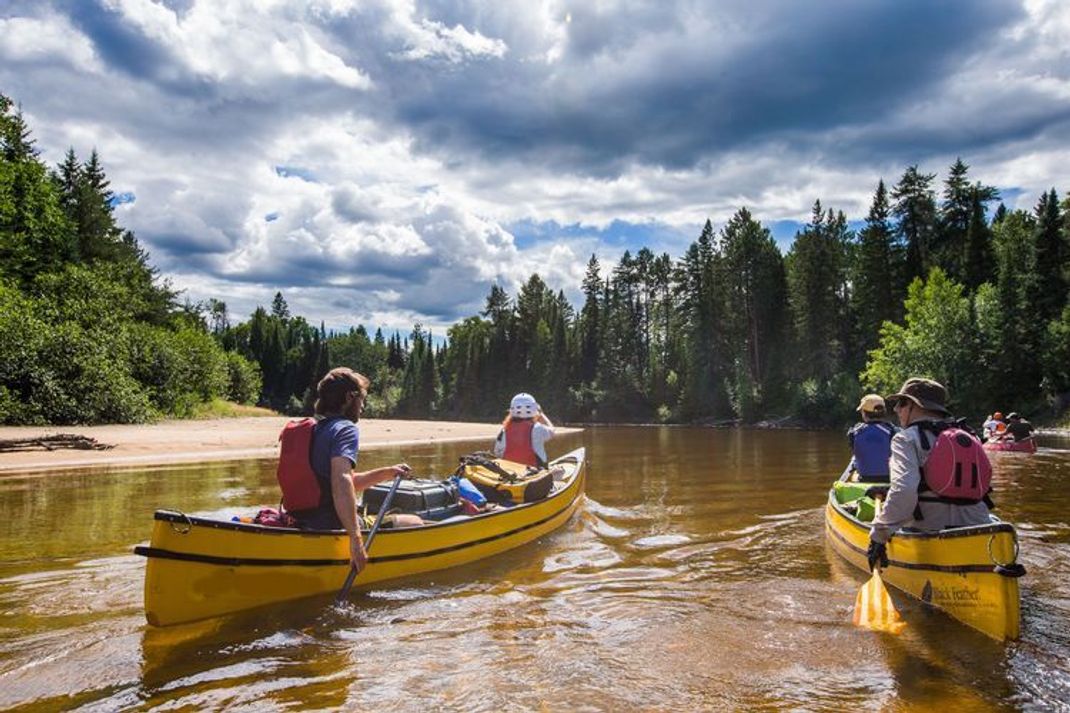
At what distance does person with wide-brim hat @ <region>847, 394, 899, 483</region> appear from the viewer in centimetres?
922

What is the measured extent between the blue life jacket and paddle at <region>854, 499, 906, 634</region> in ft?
10.7

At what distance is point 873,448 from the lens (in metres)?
9.26

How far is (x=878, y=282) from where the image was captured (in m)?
55.6

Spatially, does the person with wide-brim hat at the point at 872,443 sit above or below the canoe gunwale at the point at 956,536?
above

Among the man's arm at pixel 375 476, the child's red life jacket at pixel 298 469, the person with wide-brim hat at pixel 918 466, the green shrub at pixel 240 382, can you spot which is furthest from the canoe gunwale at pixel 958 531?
the green shrub at pixel 240 382

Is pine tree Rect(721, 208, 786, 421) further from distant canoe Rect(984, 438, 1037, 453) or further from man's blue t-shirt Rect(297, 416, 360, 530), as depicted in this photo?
man's blue t-shirt Rect(297, 416, 360, 530)

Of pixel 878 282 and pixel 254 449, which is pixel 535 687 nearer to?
pixel 254 449

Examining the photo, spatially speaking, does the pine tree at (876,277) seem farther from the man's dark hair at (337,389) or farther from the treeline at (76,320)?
the man's dark hair at (337,389)

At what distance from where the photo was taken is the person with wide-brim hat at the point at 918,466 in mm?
6176

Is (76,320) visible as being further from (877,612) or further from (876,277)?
(876,277)

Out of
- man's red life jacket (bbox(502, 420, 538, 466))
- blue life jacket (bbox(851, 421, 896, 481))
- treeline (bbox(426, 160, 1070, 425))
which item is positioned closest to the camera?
blue life jacket (bbox(851, 421, 896, 481))

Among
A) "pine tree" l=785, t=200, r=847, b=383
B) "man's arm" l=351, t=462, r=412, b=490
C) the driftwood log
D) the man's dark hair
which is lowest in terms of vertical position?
the driftwood log

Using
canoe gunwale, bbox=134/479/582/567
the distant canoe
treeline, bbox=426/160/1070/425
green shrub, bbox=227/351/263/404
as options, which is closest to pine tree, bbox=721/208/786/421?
treeline, bbox=426/160/1070/425

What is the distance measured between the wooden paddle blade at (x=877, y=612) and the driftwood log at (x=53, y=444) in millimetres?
22346
